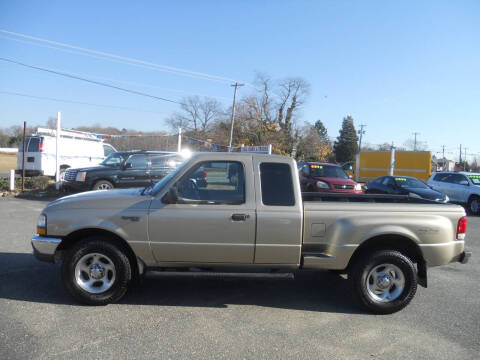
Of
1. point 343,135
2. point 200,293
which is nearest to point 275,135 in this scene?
point 343,135

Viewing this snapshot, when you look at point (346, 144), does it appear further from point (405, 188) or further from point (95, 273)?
point (95, 273)

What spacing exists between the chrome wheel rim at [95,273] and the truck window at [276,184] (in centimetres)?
197

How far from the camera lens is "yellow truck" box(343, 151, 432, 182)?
90.9 ft

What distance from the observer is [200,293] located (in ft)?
15.7

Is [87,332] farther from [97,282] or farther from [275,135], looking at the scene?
[275,135]

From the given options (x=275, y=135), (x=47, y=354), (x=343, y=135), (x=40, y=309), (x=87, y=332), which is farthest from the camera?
(x=343, y=135)

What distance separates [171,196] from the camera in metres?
4.07

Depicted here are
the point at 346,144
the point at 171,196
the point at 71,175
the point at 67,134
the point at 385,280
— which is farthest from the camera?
the point at 346,144

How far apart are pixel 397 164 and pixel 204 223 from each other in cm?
2756

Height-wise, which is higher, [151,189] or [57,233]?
[151,189]

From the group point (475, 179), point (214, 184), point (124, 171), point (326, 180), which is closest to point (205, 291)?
point (214, 184)

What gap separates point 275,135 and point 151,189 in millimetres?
48132

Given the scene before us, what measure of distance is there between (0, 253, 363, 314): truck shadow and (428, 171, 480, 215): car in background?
37.0 feet

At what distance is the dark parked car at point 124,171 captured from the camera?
12359mm
